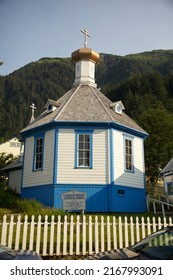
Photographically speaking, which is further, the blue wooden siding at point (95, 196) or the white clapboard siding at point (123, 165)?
the white clapboard siding at point (123, 165)

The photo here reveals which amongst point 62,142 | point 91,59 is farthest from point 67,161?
point 91,59

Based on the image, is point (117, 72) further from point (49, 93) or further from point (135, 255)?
point (135, 255)

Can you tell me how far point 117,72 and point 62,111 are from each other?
187202 millimetres

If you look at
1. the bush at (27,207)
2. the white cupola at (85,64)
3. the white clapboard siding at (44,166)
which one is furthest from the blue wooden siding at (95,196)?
the white cupola at (85,64)

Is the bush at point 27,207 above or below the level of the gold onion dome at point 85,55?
below

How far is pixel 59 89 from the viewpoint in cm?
16475

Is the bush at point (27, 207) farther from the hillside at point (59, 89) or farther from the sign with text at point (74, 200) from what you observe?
the hillside at point (59, 89)

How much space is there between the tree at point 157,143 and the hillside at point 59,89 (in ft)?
50.5

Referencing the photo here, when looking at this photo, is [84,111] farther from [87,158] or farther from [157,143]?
[157,143]

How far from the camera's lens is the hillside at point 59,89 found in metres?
63.5

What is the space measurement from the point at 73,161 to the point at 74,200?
7.04 metres

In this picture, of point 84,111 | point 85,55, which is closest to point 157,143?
point 85,55

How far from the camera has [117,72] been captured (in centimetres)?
19912
